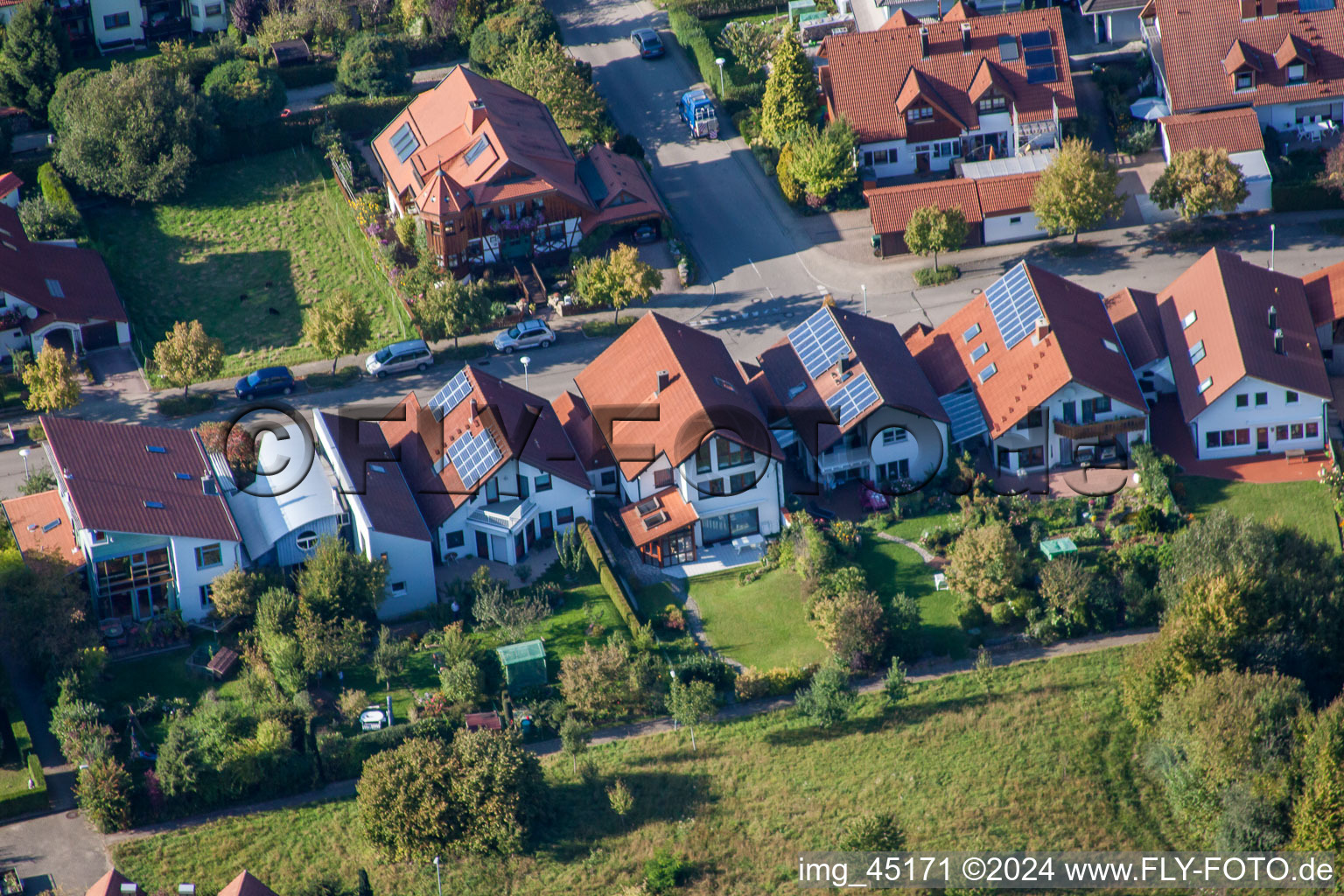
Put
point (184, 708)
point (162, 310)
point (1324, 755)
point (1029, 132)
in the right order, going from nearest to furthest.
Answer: point (1324, 755)
point (184, 708)
point (162, 310)
point (1029, 132)

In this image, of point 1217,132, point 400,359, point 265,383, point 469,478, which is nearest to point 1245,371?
point 1217,132

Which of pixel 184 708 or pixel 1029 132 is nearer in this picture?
pixel 184 708

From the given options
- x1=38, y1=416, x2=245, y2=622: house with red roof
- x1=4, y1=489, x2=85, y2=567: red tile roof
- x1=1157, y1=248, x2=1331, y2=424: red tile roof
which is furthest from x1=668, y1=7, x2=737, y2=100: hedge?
x1=4, y1=489, x2=85, y2=567: red tile roof

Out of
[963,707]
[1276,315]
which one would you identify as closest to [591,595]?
[963,707]

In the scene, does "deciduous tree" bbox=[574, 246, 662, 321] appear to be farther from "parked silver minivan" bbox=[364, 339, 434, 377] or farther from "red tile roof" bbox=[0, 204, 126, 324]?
"red tile roof" bbox=[0, 204, 126, 324]

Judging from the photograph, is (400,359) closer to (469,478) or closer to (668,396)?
(469,478)

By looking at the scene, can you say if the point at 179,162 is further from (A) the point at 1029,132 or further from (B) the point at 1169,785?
(B) the point at 1169,785

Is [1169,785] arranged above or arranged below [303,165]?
below
